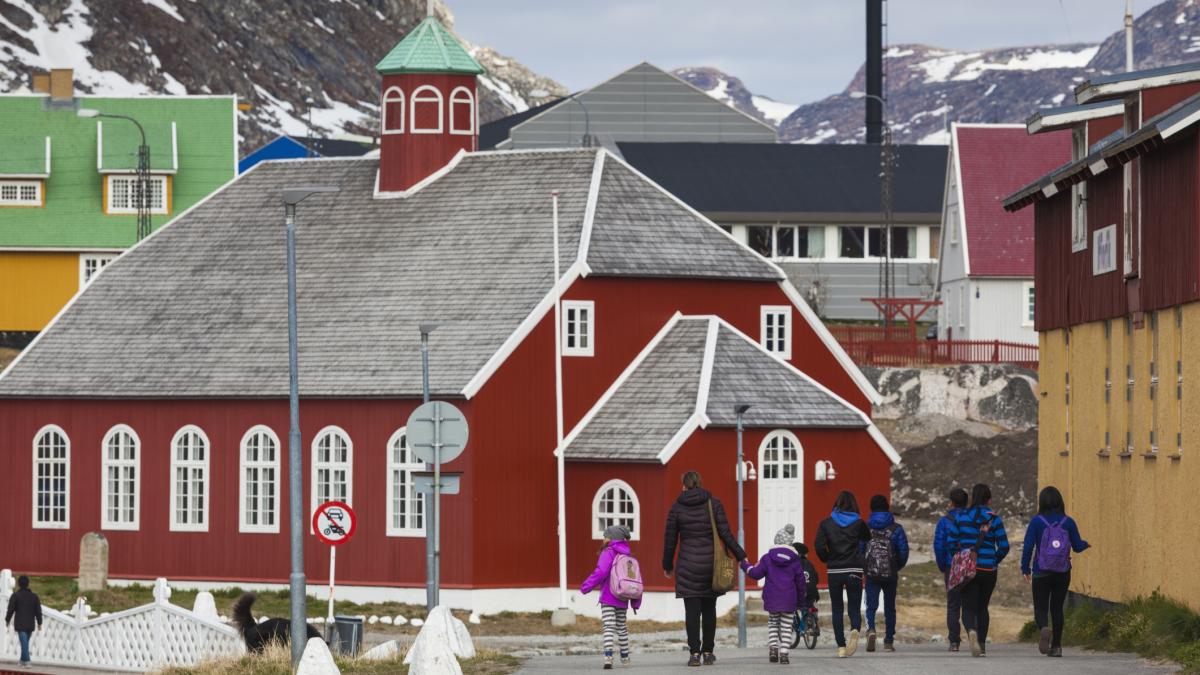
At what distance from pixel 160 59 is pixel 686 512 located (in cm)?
13843

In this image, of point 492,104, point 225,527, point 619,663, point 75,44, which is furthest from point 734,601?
point 492,104

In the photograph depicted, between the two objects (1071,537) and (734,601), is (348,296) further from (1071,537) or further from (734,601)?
(1071,537)

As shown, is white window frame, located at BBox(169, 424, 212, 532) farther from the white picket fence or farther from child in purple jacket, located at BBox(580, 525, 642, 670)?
child in purple jacket, located at BBox(580, 525, 642, 670)

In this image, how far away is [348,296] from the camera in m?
50.2

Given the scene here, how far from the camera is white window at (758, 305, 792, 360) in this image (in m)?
50.2

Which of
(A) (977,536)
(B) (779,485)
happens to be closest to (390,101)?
(B) (779,485)

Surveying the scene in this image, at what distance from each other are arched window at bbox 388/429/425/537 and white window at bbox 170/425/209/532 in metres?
4.64

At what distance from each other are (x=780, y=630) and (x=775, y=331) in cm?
2323

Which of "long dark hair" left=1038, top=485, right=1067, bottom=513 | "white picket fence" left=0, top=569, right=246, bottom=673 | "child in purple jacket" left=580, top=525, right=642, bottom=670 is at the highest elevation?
"long dark hair" left=1038, top=485, right=1067, bottom=513

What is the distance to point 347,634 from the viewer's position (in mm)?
32406

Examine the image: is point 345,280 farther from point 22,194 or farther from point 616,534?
point 22,194

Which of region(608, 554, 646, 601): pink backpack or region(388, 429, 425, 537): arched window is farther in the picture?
region(388, 429, 425, 537): arched window

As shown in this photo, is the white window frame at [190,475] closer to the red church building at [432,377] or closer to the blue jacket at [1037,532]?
the red church building at [432,377]

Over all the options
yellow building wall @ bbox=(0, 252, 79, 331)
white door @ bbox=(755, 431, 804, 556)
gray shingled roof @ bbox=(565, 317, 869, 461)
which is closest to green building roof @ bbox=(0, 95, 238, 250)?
yellow building wall @ bbox=(0, 252, 79, 331)
